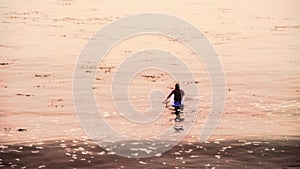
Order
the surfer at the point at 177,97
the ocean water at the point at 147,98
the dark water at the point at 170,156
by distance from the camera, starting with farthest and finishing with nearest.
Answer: the surfer at the point at 177,97, the ocean water at the point at 147,98, the dark water at the point at 170,156

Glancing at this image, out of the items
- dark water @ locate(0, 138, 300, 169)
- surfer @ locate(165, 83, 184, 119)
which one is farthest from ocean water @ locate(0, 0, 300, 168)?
surfer @ locate(165, 83, 184, 119)

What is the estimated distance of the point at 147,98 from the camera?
1614 inches

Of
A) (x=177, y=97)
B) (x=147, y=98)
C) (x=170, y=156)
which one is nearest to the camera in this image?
(x=170, y=156)

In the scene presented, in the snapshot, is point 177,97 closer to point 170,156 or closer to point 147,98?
point 147,98

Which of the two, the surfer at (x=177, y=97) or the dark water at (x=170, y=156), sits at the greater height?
the surfer at (x=177, y=97)

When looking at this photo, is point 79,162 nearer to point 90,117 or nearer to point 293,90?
point 90,117

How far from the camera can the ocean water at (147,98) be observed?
1051 inches

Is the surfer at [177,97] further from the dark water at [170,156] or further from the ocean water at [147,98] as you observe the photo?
the dark water at [170,156]

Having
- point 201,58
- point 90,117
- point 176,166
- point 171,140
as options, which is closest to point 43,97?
point 90,117

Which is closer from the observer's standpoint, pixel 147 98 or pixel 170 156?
pixel 170 156

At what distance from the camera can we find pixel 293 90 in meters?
43.7

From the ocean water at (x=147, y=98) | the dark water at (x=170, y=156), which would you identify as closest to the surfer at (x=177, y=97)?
the ocean water at (x=147, y=98)

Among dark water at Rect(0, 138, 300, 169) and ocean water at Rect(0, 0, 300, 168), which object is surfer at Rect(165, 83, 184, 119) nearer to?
ocean water at Rect(0, 0, 300, 168)

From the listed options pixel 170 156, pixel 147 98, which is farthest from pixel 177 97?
pixel 170 156
